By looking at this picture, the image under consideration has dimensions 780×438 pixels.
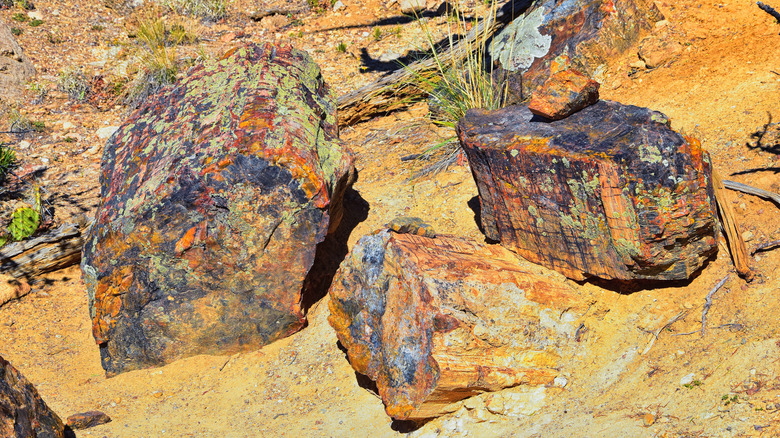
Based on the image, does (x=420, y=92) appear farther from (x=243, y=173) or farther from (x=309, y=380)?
(x=309, y=380)

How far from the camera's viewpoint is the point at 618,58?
563 cm

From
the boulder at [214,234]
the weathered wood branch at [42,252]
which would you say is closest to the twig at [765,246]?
the boulder at [214,234]

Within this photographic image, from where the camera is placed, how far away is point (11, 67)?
7410 millimetres

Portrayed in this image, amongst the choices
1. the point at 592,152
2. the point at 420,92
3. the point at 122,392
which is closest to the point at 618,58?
the point at 420,92

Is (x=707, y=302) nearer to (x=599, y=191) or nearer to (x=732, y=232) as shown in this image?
(x=732, y=232)

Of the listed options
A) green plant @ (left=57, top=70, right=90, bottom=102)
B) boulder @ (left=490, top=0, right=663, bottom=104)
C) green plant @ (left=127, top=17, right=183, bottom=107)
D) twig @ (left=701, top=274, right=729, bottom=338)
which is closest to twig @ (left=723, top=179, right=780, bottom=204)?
twig @ (left=701, top=274, right=729, bottom=338)

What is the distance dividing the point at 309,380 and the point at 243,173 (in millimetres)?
1419

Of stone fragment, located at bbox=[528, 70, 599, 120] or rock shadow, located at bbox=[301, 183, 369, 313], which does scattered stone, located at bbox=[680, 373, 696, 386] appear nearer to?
stone fragment, located at bbox=[528, 70, 599, 120]

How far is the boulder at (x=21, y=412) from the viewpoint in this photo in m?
2.86

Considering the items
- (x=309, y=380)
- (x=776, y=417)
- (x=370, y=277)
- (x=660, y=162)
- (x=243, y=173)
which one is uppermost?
(x=243, y=173)

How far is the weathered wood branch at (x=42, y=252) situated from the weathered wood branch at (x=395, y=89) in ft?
9.77

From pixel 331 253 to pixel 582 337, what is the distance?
2163 millimetres

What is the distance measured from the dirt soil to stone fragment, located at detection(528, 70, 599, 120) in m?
0.94

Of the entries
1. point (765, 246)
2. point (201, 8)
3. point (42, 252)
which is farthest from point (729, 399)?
point (201, 8)
